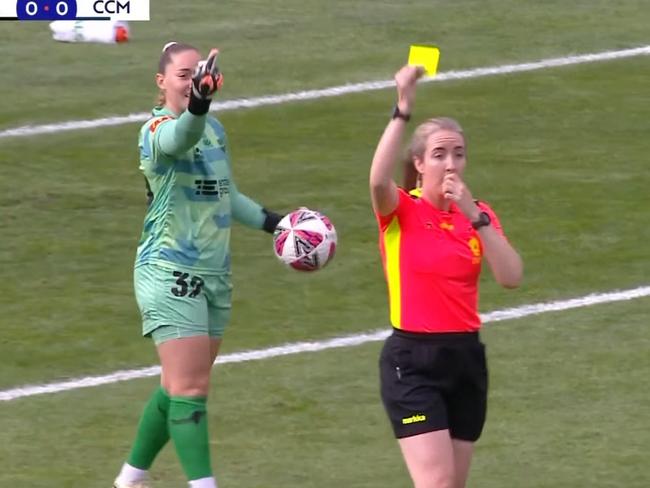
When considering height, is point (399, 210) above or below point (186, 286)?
above

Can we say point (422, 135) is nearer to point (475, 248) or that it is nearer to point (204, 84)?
point (475, 248)

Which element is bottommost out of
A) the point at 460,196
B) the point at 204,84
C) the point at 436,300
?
the point at 436,300

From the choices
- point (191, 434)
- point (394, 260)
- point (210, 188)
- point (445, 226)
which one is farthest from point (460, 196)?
point (191, 434)

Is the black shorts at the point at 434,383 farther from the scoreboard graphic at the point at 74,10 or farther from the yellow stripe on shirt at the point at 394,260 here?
the scoreboard graphic at the point at 74,10

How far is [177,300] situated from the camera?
26.2 feet

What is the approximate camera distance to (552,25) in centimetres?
1912

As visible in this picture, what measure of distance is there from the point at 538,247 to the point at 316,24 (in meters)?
6.54

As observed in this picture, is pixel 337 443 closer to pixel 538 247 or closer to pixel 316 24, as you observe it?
pixel 538 247

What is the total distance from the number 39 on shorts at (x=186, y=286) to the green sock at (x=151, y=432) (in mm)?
484

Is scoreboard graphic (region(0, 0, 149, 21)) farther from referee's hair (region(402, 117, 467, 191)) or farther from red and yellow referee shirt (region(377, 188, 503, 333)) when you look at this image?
red and yellow referee shirt (region(377, 188, 503, 333))

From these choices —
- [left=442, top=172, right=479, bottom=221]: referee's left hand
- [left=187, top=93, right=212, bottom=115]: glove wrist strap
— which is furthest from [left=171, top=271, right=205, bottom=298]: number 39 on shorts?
[left=442, top=172, right=479, bottom=221]: referee's left hand

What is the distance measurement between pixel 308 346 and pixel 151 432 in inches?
115

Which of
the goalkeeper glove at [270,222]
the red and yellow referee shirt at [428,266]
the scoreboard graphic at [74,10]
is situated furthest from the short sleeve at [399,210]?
the scoreboard graphic at [74,10]

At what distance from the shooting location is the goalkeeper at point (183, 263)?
26.1ft
